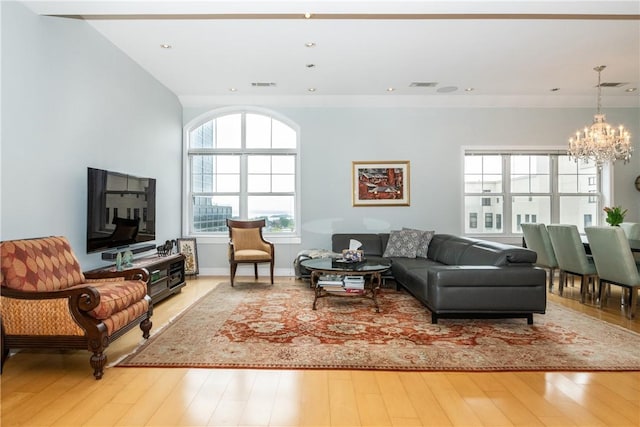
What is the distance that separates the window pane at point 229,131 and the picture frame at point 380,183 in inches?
79.7

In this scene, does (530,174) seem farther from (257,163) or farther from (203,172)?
(203,172)

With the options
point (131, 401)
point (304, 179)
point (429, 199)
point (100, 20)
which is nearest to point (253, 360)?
point (131, 401)

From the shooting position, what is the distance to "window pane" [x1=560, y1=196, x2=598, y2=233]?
665 cm

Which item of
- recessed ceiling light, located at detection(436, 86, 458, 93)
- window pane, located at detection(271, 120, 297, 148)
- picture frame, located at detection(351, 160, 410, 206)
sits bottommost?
picture frame, located at detection(351, 160, 410, 206)

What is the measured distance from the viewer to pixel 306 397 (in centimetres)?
223

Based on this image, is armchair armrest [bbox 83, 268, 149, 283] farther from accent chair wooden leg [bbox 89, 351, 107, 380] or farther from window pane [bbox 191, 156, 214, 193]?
window pane [bbox 191, 156, 214, 193]

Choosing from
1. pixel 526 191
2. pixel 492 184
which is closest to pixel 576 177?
pixel 526 191

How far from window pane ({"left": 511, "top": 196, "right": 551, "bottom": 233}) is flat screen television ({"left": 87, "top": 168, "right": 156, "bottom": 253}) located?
5.74 m

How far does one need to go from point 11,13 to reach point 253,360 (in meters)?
3.15

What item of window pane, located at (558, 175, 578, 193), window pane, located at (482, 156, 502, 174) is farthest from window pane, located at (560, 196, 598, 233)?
window pane, located at (482, 156, 502, 174)

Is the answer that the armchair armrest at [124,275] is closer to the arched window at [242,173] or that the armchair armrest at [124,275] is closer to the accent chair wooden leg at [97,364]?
the accent chair wooden leg at [97,364]

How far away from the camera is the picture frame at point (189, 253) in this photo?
20.0ft

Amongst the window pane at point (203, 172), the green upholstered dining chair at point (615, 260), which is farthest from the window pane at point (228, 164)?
the green upholstered dining chair at point (615, 260)

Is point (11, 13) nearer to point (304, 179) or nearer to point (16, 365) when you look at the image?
point (16, 365)
